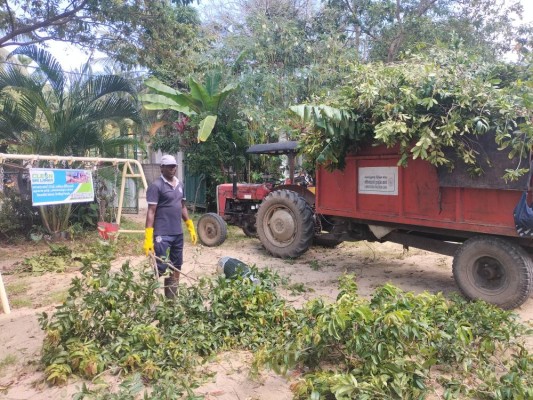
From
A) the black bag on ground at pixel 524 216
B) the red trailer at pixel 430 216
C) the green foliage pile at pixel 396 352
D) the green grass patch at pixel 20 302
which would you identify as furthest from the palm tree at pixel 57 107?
the black bag on ground at pixel 524 216

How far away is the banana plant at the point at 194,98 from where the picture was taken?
445 inches

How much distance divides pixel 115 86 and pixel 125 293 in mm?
6762

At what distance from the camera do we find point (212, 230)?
870 centimetres

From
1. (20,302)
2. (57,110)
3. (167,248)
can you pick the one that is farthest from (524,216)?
(57,110)

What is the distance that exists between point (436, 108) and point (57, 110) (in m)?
7.63

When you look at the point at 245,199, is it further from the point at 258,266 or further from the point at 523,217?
the point at 523,217

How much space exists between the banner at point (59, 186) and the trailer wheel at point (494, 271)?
5.94 metres

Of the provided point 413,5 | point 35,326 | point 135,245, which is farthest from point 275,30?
point 35,326

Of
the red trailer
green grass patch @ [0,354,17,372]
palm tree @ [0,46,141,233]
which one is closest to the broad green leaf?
palm tree @ [0,46,141,233]

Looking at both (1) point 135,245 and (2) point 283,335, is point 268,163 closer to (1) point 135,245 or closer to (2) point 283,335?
(1) point 135,245

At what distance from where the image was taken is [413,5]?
1295cm

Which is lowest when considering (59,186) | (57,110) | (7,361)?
(7,361)

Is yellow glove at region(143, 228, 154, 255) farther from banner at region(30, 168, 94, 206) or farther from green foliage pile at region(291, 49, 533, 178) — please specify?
banner at region(30, 168, 94, 206)

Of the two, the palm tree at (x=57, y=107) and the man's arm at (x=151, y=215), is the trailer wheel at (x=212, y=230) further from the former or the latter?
the man's arm at (x=151, y=215)
